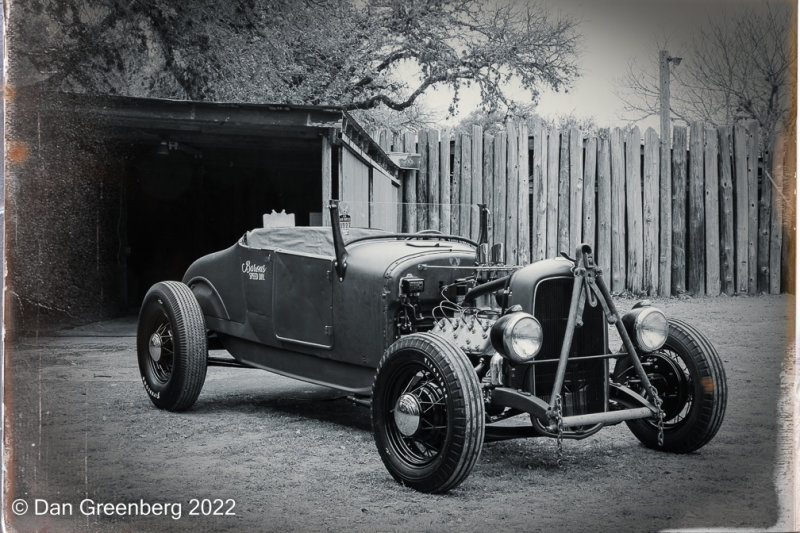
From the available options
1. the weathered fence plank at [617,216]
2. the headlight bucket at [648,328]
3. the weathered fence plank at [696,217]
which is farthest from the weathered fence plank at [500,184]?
the headlight bucket at [648,328]

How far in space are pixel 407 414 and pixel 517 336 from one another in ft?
1.98

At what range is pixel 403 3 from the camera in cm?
856

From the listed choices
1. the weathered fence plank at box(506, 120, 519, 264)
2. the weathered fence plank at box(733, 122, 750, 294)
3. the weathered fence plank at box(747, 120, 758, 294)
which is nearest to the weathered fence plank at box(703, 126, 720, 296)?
the weathered fence plank at box(733, 122, 750, 294)

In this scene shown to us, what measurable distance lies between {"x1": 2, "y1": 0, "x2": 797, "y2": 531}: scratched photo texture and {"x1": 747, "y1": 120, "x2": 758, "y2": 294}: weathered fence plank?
0.03 meters

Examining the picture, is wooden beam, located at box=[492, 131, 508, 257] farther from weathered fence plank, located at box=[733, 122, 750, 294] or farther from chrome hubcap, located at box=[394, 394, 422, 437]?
chrome hubcap, located at box=[394, 394, 422, 437]

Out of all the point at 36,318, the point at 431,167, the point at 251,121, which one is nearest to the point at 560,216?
the point at 431,167

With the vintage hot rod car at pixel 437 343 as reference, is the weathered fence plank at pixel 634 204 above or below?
above

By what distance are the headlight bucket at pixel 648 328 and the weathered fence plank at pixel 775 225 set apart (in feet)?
19.6

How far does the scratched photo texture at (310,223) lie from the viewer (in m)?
3.46

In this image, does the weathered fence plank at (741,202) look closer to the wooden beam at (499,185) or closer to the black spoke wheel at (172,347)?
the wooden beam at (499,185)

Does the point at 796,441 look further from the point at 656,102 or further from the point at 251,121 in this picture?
the point at 656,102

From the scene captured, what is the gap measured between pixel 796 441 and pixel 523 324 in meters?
1.86

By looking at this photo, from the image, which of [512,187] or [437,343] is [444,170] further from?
[437,343]

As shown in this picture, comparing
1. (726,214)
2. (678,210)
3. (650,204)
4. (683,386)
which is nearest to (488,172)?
(650,204)
